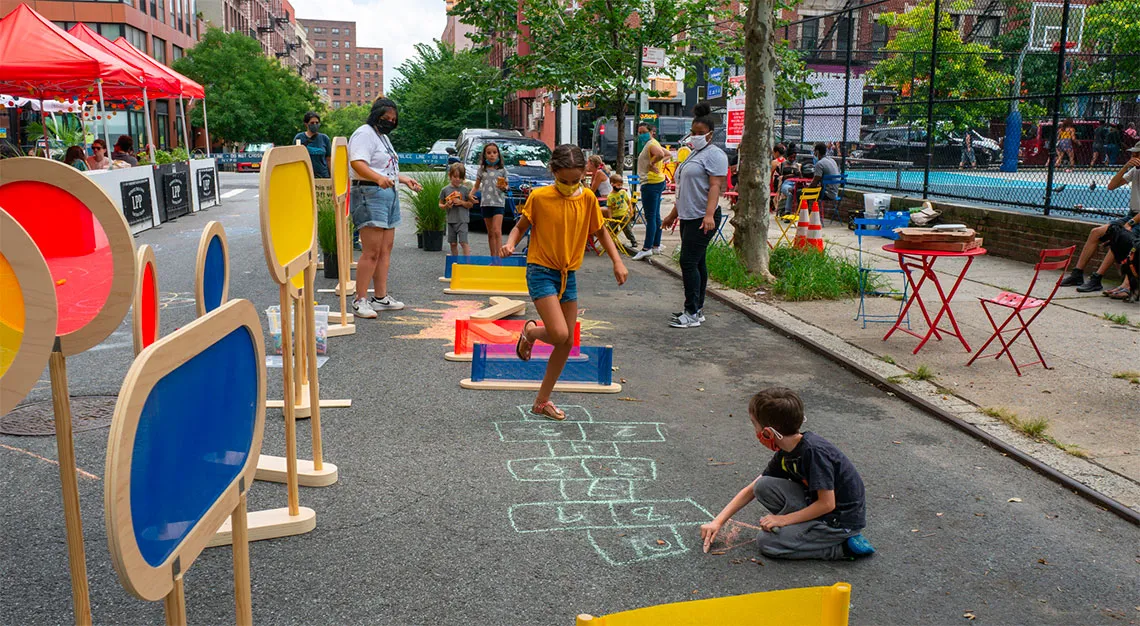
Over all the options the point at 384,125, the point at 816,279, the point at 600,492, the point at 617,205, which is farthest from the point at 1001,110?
the point at 600,492

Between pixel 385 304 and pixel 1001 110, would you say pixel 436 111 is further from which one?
pixel 385 304

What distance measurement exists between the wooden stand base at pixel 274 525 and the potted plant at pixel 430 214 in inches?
408

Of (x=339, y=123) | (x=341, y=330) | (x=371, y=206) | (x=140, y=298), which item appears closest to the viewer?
(x=140, y=298)

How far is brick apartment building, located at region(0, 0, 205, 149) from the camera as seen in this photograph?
48406 mm

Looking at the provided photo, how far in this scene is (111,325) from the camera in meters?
2.88

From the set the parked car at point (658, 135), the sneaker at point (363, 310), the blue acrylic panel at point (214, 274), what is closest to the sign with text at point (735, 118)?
the sneaker at point (363, 310)

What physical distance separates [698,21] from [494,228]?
9.35m

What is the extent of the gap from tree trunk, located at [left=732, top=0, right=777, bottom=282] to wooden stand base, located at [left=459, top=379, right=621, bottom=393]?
5.12 metres

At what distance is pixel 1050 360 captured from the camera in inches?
299

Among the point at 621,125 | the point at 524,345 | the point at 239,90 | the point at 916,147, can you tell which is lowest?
the point at 524,345

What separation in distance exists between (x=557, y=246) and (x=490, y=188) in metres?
6.33

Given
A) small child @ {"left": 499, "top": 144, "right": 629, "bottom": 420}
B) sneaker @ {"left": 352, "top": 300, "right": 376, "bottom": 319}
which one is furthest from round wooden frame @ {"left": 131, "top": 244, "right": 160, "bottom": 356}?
sneaker @ {"left": 352, "top": 300, "right": 376, "bottom": 319}

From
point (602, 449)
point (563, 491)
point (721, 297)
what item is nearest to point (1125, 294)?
point (721, 297)

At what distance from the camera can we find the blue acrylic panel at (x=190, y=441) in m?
1.96
